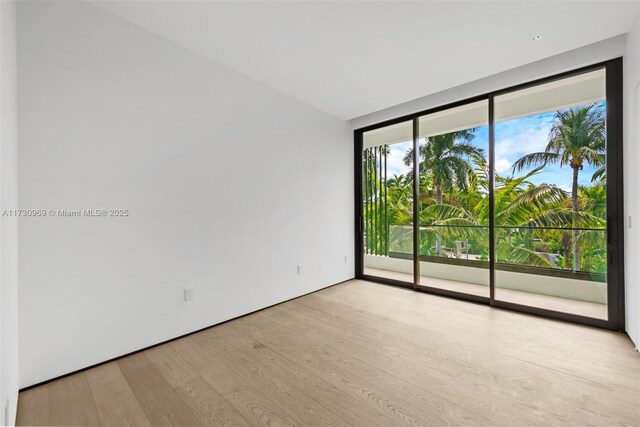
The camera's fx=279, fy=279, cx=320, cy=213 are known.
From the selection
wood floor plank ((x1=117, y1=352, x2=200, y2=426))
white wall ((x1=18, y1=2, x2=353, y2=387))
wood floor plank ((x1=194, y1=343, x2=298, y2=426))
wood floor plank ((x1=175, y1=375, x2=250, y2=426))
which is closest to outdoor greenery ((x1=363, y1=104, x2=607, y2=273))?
white wall ((x1=18, y1=2, x2=353, y2=387))

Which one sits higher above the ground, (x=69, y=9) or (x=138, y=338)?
(x=69, y=9)

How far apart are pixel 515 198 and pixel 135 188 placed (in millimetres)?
3981

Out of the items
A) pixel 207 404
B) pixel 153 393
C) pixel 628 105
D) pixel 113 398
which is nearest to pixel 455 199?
pixel 628 105

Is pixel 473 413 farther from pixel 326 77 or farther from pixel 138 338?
pixel 326 77

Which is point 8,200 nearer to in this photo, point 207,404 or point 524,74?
point 207,404

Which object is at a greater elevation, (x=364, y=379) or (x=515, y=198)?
(x=515, y=198)

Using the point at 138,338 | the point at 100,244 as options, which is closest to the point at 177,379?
the point at 138,338

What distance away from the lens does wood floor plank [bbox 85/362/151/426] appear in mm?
1605

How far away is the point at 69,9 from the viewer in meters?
2.01

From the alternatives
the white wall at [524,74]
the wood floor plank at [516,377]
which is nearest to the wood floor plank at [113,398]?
the wood floor plank at [516,377]

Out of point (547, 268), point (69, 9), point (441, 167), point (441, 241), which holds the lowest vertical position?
point (547, 268)

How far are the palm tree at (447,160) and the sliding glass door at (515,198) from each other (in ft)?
0.04

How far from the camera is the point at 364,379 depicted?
1961 mm

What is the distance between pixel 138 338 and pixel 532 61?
4563 millimetres
